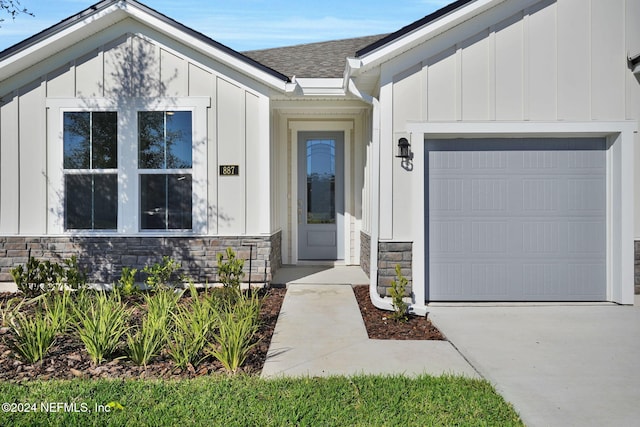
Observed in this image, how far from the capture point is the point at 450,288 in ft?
21.5

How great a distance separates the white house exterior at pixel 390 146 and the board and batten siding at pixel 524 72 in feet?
0.06

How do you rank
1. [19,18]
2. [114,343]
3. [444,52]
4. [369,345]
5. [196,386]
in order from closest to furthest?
[196,386], [114,343], [369,345], [444,52], [19,18]

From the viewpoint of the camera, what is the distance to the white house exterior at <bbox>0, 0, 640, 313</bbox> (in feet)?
20.7

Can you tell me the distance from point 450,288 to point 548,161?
2224mm

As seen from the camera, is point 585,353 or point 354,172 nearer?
point 585,353

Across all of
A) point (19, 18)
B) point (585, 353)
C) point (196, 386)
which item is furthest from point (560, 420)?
point (19, 18)

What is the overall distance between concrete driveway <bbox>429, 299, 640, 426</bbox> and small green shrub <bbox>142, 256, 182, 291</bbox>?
3784 millimetres

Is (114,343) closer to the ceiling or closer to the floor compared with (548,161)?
closer to the floor

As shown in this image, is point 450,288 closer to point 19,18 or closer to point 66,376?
point 66,376

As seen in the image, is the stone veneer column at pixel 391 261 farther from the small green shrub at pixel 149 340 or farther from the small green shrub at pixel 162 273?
the small green shrub at pixel 162 273

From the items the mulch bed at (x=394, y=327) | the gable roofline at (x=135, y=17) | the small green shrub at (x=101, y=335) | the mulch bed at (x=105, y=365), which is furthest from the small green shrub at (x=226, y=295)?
the gable roofline at (x=135, y=17)

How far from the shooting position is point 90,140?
7.30m

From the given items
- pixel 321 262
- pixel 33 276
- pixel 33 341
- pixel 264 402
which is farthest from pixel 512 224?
pixel 33 276

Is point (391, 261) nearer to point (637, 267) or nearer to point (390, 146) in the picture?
point (390, 146)
